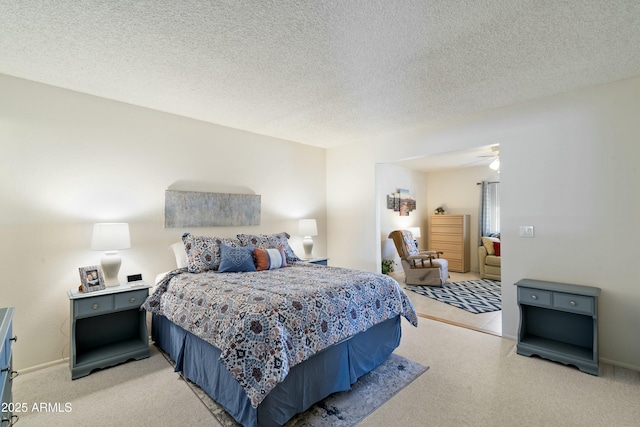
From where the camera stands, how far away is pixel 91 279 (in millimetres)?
2701

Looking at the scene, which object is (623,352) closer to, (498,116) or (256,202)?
(498,116)

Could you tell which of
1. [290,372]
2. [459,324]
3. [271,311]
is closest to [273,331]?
[271,311]

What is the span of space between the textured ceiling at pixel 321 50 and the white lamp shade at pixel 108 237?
1.33 metres

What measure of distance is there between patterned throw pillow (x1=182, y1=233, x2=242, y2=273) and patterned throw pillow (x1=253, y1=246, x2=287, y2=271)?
418mm

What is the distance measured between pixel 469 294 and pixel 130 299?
4.82 meters

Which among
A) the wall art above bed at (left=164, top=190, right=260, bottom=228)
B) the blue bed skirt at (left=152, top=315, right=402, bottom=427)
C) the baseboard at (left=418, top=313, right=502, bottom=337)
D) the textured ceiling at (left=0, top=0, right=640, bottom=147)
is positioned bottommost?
the baseboard at (left=418, top=313, right=502, bottom=337)

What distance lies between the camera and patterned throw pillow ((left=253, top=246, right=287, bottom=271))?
3.24m

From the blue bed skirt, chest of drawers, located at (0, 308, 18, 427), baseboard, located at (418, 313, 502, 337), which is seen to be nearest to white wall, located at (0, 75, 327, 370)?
the blue bed skirt

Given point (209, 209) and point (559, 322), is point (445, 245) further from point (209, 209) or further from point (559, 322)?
point (209, 209)

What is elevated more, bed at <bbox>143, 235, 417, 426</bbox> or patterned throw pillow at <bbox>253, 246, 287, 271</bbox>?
patterned throw pillow at <bbox>253, 246, 287, 271</bbox>

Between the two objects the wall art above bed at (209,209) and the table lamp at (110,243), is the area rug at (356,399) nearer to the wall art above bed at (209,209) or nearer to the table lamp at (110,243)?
the table lamp at (110,243)

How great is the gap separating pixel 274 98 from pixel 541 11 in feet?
7.31

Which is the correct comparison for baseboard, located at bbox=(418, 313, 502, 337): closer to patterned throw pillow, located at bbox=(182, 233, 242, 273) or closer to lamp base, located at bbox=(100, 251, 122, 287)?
patterned throw pillow, located at bbox=(182, 233, 242, 273)

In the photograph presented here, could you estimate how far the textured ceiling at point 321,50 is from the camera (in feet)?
5.84
